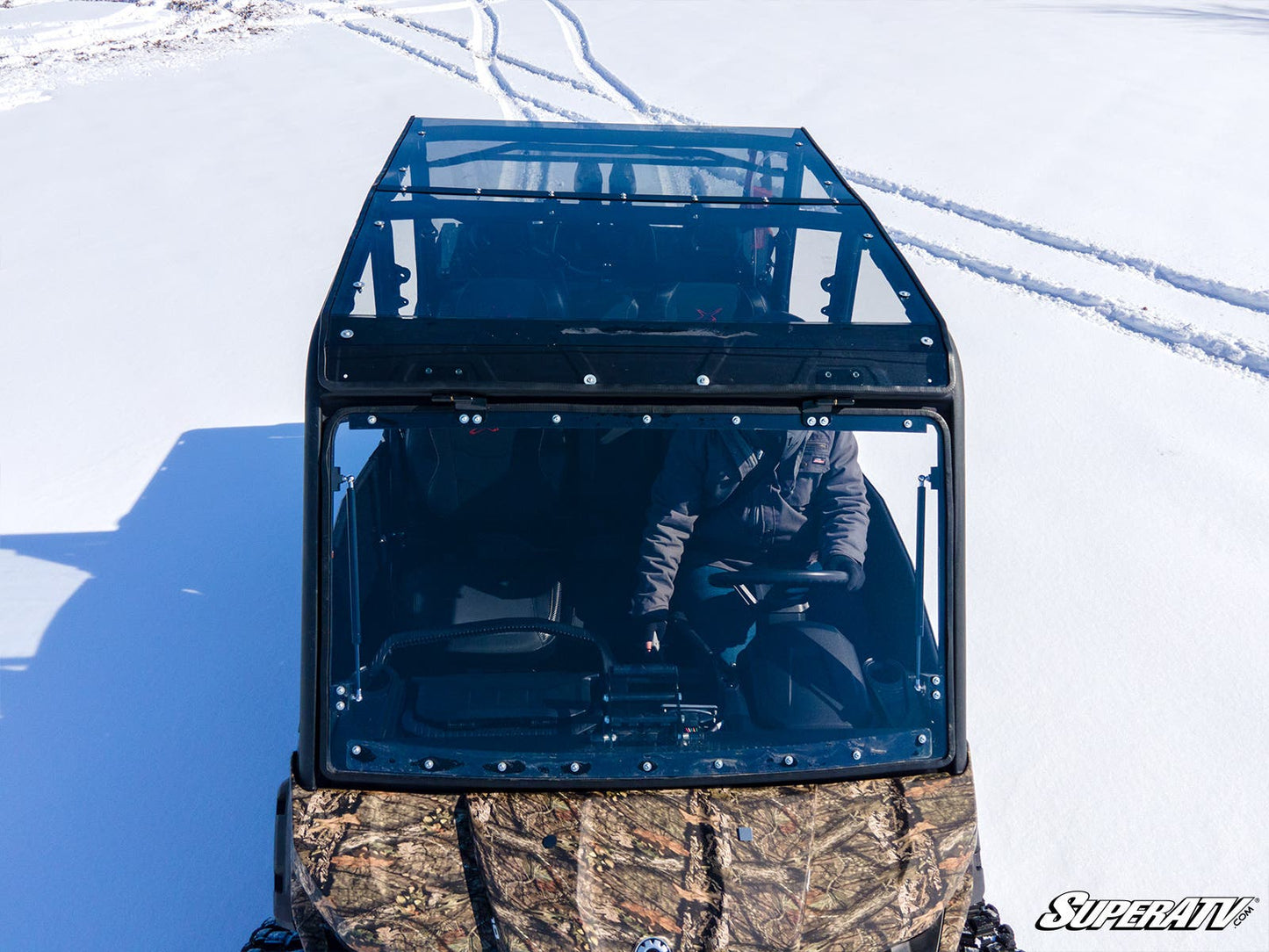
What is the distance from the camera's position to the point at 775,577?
270 centimetres

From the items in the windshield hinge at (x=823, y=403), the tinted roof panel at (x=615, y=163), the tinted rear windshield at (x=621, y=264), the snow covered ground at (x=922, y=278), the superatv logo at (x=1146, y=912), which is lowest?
the superatv logo at (x=1146, y=912)

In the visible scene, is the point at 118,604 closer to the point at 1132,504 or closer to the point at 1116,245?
the point at 1132,504

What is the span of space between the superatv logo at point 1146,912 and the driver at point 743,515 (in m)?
1.20

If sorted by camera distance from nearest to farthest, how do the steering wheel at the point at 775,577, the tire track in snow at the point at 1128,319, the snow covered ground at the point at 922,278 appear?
the steering wheel at the point at 775,577 < the snow covered ground at the point at 922,278 < the tire track in snow at the point at 1128,319

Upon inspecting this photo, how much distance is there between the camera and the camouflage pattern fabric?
2121 mm

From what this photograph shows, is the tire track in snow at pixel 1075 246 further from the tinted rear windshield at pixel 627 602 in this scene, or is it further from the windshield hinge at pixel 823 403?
the windshield hinge at pixel 823 403

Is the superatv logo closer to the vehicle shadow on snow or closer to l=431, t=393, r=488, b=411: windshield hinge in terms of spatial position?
l=431, t=393, r=488, b=411: windshield hinge

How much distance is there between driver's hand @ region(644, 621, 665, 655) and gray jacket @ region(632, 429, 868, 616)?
19cm

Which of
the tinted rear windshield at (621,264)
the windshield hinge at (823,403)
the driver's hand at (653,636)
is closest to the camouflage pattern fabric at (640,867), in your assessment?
the driver's hand at (653,636)

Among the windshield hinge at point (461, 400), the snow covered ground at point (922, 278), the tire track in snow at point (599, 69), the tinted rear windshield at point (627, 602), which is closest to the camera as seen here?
the windshield hinge at point (461, 400)

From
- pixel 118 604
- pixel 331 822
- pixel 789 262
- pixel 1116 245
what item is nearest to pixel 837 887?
pixel 331 822

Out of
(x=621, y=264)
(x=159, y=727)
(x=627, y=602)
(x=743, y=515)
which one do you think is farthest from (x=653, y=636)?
(x=159, y=727)

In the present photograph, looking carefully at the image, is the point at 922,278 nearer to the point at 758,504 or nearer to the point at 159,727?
the point at 758,504

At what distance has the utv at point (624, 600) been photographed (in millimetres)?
2209
